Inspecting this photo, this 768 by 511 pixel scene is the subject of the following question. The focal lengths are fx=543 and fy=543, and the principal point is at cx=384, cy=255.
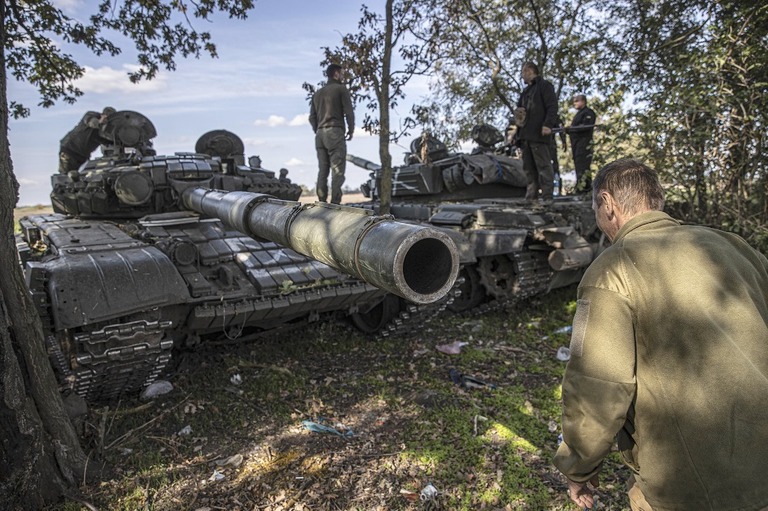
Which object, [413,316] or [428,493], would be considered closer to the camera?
[428,493]

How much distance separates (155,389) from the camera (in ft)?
17.4

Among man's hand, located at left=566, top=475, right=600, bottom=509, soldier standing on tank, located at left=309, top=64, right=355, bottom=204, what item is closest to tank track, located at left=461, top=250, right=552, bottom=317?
soldier standing on tank, located at left=309, top=64, right=355, bottom=204

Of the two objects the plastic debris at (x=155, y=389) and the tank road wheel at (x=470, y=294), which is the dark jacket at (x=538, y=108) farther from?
the plastic debris at (x=155, y=389)

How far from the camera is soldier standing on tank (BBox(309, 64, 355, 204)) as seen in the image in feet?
25.1

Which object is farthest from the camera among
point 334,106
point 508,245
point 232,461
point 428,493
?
point 334,106

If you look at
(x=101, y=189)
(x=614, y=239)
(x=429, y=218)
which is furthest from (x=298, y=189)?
(x=614, y=239)

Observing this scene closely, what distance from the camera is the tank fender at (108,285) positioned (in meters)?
4.09

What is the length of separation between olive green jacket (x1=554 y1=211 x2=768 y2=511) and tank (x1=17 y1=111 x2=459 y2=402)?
689 mm

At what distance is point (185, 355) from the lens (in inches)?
232

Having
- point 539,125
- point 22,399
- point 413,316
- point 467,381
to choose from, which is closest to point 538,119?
point 539,125

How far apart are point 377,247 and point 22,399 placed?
2.79m

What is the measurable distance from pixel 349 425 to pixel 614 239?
124 inches

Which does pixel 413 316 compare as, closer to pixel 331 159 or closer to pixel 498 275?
pixel 498 275

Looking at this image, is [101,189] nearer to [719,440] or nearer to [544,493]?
[544,493]
